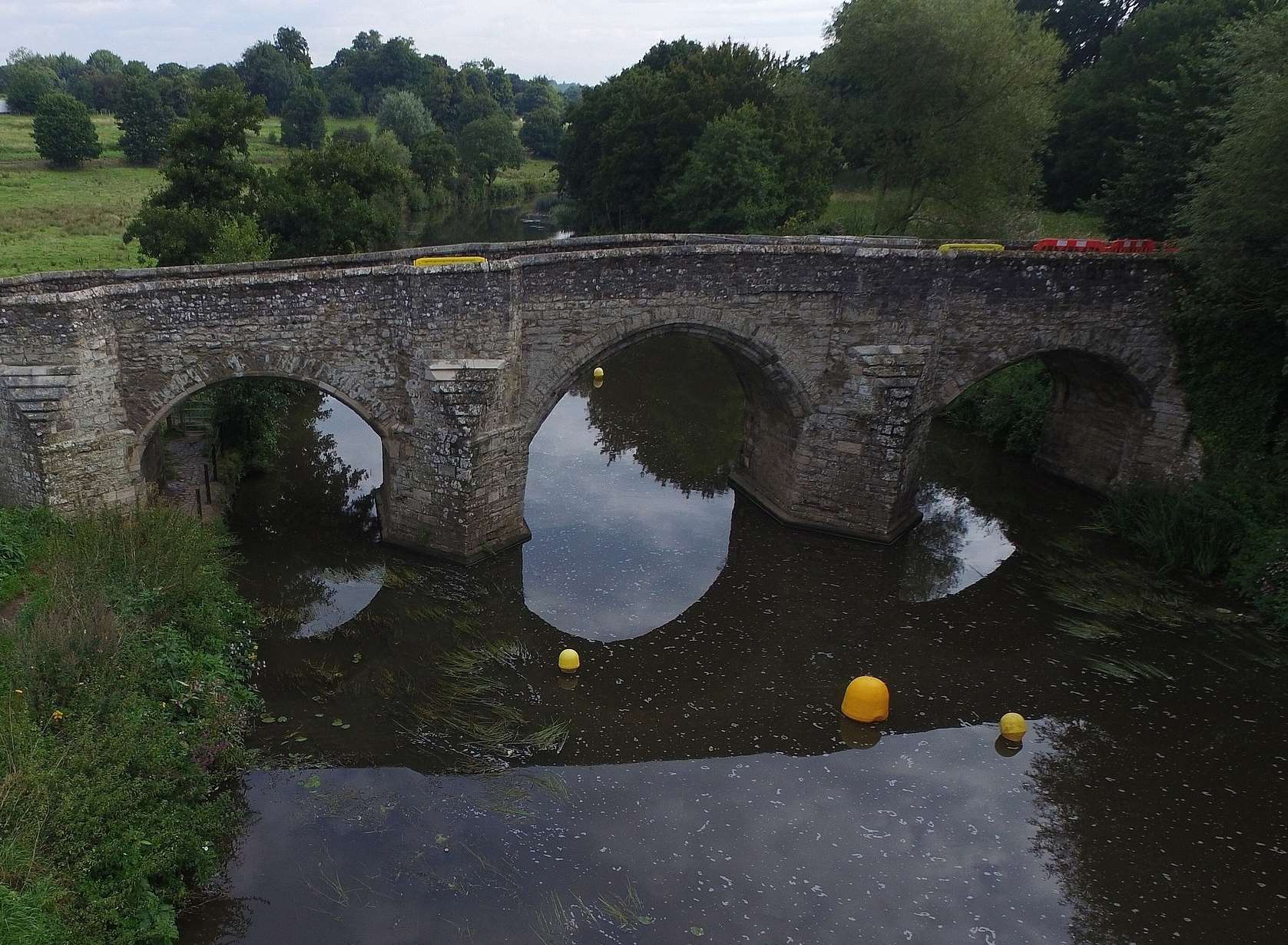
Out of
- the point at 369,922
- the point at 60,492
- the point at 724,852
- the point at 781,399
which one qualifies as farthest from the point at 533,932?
the point at 781,399

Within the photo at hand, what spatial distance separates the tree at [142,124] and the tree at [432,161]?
1436 cm

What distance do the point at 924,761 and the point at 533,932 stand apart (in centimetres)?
517

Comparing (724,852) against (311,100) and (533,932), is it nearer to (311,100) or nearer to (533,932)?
(533,932)

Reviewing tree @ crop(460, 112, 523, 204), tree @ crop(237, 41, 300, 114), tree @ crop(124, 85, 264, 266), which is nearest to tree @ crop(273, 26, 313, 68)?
tree @ crop(237, 41, 300, 114)

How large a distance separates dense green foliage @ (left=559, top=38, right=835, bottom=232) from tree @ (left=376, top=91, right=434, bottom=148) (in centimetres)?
2644

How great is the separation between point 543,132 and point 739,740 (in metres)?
84.1

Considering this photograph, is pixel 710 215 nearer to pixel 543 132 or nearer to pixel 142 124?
pixel 142 124

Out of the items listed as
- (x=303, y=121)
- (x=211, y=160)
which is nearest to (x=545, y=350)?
(x=211, y=160)

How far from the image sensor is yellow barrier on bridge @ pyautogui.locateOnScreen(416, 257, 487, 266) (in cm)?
1279

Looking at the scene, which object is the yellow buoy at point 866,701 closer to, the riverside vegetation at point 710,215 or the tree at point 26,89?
the riverside vegetation at point 710,215

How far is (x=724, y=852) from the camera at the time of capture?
28.8 feet

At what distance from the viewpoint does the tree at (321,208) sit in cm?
2744

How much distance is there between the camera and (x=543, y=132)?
8538cm

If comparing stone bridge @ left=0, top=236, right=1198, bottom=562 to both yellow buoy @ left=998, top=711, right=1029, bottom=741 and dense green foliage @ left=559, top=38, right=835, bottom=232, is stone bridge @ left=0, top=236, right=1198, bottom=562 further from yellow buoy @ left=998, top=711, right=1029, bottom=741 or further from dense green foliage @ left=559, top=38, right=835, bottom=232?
dense green foliage @ left=559, top=38, right=835, bottom=232
